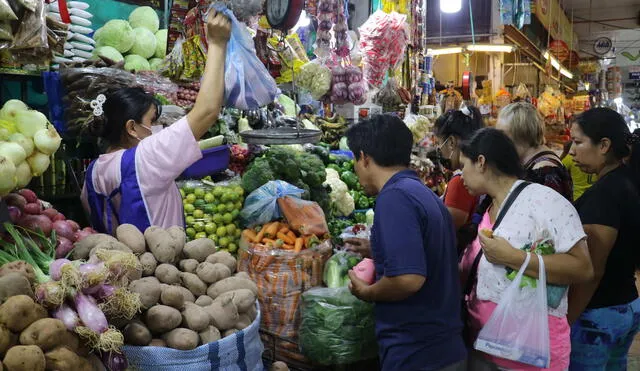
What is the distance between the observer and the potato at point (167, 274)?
180 cm

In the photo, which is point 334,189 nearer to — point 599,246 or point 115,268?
point 599,246

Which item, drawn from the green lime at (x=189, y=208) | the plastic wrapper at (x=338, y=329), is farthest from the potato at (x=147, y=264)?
the green lime at (x=189, y=208)

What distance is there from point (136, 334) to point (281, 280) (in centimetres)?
181

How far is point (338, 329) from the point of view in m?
3.12

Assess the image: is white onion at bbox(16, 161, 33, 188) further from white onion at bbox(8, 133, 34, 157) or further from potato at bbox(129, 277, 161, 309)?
potato at bbox(129, 277, 161, 309)

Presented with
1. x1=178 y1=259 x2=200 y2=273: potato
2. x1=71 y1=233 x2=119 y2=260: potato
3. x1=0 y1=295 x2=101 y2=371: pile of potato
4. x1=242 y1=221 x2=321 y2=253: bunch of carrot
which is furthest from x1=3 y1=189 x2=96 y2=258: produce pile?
x1=242 y1=221 x2=321 y2=253: bunch of carrot

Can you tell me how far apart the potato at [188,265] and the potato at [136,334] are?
386mm

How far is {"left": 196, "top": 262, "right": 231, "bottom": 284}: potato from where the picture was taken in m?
1.95

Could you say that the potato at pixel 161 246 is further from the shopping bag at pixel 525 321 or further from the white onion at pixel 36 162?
the shopping bag at pixel 525 321

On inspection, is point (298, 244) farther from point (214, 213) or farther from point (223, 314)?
point (223, 314)

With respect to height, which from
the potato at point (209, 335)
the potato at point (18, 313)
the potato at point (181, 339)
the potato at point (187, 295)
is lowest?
the potato at point (209, 335)

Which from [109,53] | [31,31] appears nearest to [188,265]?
[31,31]

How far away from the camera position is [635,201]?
276 centimetres

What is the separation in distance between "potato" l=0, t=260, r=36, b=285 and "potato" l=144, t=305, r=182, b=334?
1.08 feet
